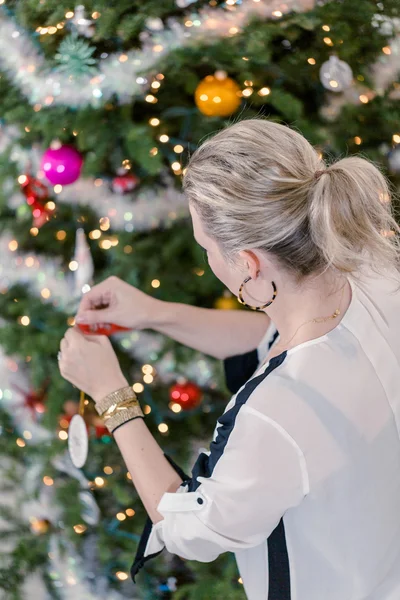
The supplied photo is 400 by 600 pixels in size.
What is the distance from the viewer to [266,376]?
892mm

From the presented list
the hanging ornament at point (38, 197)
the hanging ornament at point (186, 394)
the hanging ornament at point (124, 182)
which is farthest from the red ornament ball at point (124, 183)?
the hanging ornament at point (186, 394)

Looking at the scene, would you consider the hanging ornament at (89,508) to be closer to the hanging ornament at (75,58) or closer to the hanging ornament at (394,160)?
the hanging ornament at (75,58)

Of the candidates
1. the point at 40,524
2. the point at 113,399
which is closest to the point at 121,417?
the point at 113,399

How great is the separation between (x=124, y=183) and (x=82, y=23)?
37 centimetres

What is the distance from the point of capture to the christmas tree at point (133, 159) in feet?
4.53

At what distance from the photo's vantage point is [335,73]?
4.76ft

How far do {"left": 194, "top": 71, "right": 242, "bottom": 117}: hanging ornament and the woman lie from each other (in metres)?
0.46

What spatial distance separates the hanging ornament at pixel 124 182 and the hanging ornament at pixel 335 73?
0.49 meters

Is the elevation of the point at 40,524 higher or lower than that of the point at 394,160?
lower

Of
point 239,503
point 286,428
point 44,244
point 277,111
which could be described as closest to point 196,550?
point 239,503

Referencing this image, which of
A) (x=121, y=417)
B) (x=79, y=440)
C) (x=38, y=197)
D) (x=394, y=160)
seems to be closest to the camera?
(x=121, y=417)

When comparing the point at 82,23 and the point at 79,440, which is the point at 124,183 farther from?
the point at 79,440

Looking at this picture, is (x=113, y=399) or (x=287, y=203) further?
(x=113, y=399)

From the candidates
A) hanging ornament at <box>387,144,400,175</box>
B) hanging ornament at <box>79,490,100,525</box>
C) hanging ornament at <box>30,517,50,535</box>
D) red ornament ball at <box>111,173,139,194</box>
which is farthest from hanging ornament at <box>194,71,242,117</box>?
hanging ornament at <box>30,517,50,535</box>
